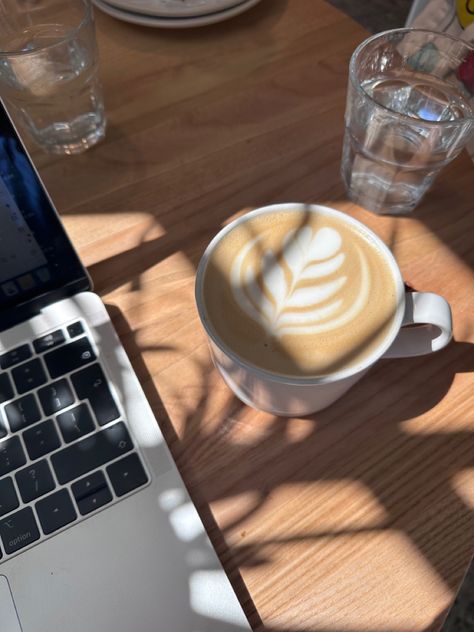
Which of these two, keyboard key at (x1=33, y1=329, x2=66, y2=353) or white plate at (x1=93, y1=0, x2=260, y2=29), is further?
white plate at (x1=93, y1=0, x2=260, y2=29)

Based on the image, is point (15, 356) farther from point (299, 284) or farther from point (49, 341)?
point (299, 284)

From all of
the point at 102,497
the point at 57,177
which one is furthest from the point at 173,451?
the point at 57,177

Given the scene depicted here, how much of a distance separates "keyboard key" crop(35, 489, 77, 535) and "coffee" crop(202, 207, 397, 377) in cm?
14

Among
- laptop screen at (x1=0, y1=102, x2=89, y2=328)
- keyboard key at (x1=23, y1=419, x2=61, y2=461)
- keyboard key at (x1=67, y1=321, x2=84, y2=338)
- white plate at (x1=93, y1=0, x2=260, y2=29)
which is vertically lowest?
keyboard key at (x1=23, y1=419, x2=61, y2=461)

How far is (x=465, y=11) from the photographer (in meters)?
0.53

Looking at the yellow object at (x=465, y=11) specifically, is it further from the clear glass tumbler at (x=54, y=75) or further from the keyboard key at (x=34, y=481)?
the keyboard key at (x=34, y=481)

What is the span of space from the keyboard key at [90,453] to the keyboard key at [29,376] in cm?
5

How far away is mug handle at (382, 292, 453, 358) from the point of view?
0.31 metres

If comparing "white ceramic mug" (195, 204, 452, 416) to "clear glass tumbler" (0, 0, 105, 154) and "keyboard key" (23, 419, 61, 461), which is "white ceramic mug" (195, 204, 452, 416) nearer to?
"keyboard key" (23, 419, 61, 461)

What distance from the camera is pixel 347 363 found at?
0.98 ft

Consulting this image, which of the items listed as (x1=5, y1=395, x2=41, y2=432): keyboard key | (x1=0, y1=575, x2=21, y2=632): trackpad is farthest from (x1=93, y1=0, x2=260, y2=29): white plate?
(x1=0, y1=575, x2=21, y2=632): trackpad

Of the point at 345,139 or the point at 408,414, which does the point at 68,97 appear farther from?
the point at 408,414

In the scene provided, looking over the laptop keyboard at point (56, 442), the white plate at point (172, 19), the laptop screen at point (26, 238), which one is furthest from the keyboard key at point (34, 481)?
the white plate at point (172, 19)

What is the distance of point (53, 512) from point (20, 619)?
0.19 feet
